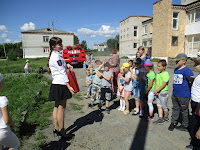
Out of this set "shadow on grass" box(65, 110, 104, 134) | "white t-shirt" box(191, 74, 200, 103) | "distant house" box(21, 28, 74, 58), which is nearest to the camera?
"white t-shirt" box(191, 74, 200, 103)

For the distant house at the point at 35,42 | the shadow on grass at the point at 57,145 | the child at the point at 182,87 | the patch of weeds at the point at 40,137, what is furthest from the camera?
the distant house at the point at 35,42

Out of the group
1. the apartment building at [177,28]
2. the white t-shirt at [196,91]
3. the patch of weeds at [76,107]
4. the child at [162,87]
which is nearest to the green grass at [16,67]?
the patch of weeds at [76,107]

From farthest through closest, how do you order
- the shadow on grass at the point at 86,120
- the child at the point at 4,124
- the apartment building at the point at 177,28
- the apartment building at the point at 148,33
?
the apartment building at the point at 148,33 < the apartment building at the point at 177,28 < the shadow on grass at the point at 86,120 < the child at the point at 4,124

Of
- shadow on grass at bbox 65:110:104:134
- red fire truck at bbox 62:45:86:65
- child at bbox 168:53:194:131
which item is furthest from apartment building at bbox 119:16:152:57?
child at bbox 168:53:194:131

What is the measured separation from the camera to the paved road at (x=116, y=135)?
3.05 m

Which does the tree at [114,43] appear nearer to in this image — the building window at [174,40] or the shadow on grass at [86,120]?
the building window at [174,40]

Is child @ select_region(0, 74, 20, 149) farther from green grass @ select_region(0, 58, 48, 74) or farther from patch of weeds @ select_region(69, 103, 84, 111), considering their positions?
green grass @ select_region(0, 58, 48, 74)

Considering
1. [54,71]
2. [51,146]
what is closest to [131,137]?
[51,146]

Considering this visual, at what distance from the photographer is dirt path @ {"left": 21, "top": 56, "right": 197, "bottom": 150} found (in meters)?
3.05

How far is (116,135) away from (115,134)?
0.16 feet

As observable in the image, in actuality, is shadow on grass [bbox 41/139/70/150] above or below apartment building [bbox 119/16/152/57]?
below

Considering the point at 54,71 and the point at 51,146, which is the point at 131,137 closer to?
the point at 51,146

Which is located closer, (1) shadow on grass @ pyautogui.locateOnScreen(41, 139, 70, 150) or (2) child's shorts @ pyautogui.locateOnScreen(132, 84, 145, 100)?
(1) shadow on grass @ pyautogui.locateOnScreen(41, 139, 70, 150)

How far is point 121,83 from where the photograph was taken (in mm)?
4953
